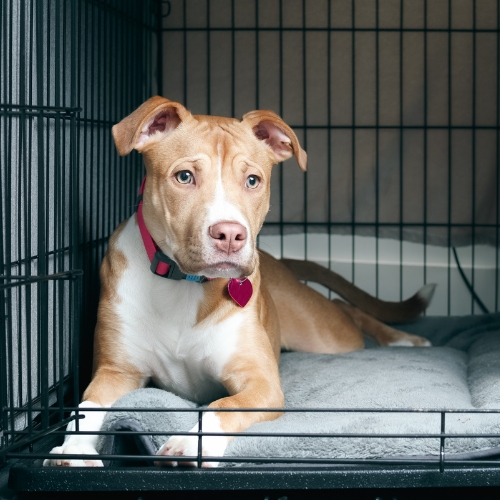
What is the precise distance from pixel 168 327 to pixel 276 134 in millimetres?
670

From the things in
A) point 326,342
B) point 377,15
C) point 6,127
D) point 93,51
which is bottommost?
point 326,342

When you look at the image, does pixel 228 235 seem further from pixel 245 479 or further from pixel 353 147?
pixel 353 147

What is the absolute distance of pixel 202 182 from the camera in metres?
2.09

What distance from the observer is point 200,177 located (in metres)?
2.11

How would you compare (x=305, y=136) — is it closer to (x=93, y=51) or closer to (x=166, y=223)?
(x=93, y=51)

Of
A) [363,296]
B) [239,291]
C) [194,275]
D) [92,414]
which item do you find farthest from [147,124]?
[363,296]

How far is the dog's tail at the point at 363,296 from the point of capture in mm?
3531

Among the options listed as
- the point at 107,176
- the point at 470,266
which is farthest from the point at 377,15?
the point at 107,176

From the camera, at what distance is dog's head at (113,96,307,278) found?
197 centimetres

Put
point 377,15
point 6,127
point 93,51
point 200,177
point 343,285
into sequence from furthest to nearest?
point 377,15
point 343,285
point 93,51
point 200,177
point 6,127

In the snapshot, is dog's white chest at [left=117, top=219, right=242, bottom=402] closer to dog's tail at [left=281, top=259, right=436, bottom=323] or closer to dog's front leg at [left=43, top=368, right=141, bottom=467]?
dog's front leg at [left=43, top=368, right=141, bottom=467]

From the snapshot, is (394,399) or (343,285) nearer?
(394,399)

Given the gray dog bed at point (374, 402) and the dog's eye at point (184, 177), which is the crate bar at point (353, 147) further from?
the dog's eye at point (184, 177)

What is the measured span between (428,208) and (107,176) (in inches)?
66.0
